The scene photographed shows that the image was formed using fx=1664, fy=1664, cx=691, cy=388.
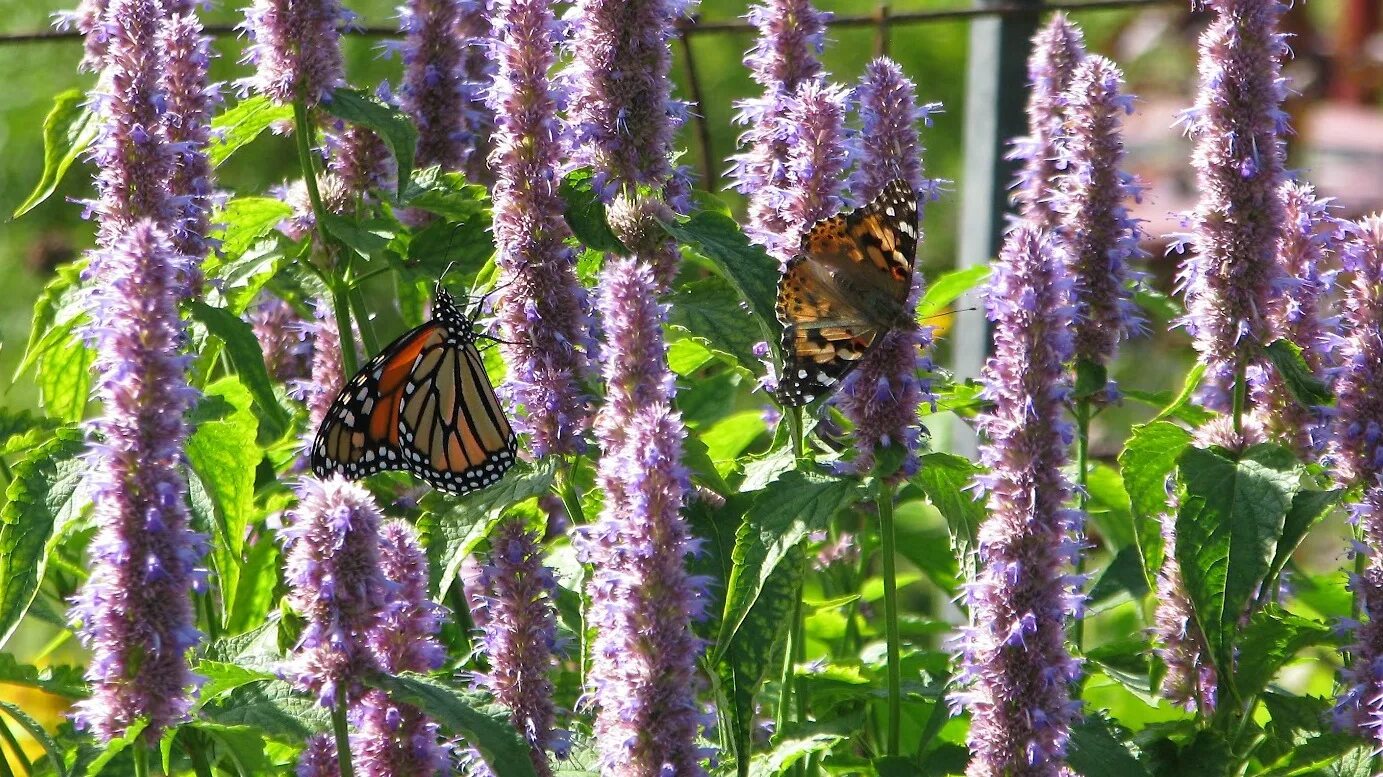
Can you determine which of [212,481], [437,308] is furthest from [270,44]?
[212,481]

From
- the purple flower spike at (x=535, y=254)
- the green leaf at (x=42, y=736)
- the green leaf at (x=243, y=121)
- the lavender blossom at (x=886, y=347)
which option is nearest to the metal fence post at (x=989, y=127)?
the lavender blossom at (x=886, y=347)

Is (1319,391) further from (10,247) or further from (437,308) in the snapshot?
(10,247)

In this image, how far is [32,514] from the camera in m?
2.82

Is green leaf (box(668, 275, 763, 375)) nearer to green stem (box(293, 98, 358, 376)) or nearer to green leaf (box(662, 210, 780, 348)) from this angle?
green leaf (box(662, 210, 780, 348))

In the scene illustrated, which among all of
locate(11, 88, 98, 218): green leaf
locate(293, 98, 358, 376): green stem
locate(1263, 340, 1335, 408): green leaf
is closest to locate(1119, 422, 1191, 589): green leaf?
locate(1263, 340, 1335, 408): green leaf

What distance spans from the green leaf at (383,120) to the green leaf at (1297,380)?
157cm

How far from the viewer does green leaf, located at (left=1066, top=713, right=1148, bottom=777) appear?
8.41ft

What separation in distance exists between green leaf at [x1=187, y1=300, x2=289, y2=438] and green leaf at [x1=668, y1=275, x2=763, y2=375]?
78 centimetres

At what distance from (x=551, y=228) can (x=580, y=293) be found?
0.41 ft

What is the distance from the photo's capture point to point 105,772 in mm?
2963

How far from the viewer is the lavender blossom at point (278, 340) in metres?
3.92

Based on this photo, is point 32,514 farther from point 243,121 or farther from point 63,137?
point 63,137

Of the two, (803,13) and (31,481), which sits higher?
(803,13)

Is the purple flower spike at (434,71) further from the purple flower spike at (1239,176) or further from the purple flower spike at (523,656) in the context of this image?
the purple flower spike at (1239,176)
